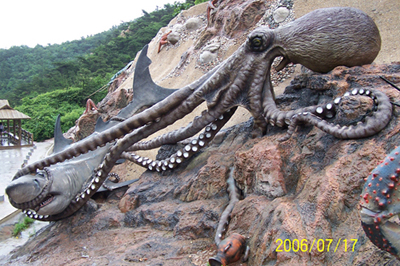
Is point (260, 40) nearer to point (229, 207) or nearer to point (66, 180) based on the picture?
point (229, 207)

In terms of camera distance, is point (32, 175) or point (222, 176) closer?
point (222, 176)

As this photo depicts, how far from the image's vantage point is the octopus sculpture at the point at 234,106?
3.97m

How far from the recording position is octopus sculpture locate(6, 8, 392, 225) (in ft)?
13.0

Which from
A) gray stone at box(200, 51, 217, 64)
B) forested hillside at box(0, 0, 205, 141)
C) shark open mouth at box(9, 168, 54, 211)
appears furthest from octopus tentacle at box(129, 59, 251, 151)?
forested hillside at box(0, 0, 205, 141)

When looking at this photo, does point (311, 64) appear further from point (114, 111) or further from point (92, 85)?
point (92, 85)

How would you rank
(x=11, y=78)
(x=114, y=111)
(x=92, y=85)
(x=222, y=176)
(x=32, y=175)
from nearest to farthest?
(x=222, y=176), (x=32, y=175), (x=114, y=111), (x=92, y=85), (x=11, y=78)

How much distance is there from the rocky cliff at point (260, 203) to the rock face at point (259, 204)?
0.01 metres

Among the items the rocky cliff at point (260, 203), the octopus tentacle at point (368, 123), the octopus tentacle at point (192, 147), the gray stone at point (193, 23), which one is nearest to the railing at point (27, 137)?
the gray stone at point (193, 23)

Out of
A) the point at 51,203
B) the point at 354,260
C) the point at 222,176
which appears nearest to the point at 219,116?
the point at 222,176

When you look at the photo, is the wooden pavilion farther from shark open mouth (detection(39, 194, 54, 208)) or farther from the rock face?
shark open mouth (detection(39, 194, 54, 208))

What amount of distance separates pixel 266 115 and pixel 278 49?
3.03 ft

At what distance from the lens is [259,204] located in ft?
12.0

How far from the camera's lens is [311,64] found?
14.1ft

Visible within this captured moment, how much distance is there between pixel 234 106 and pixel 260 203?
1.63 metres
